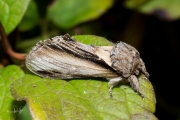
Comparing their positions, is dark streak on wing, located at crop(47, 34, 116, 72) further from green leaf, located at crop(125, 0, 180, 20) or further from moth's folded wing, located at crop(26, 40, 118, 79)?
green leaf, located at crop(125, 0, 180, 20)

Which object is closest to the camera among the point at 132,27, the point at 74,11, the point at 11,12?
the point at 11,12

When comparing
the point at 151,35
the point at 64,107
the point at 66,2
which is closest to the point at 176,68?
the point at 151,35

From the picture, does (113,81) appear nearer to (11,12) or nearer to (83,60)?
(83,60)

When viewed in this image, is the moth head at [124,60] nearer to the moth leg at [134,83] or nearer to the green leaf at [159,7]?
the moth leg at [134,83]

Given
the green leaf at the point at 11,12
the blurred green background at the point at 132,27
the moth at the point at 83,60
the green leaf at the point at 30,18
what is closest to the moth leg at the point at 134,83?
the moth at the point at 83,60

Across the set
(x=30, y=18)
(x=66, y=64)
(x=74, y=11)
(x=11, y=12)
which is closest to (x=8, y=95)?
(x=66, y=64)

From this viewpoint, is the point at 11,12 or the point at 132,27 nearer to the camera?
the point at 11,12
